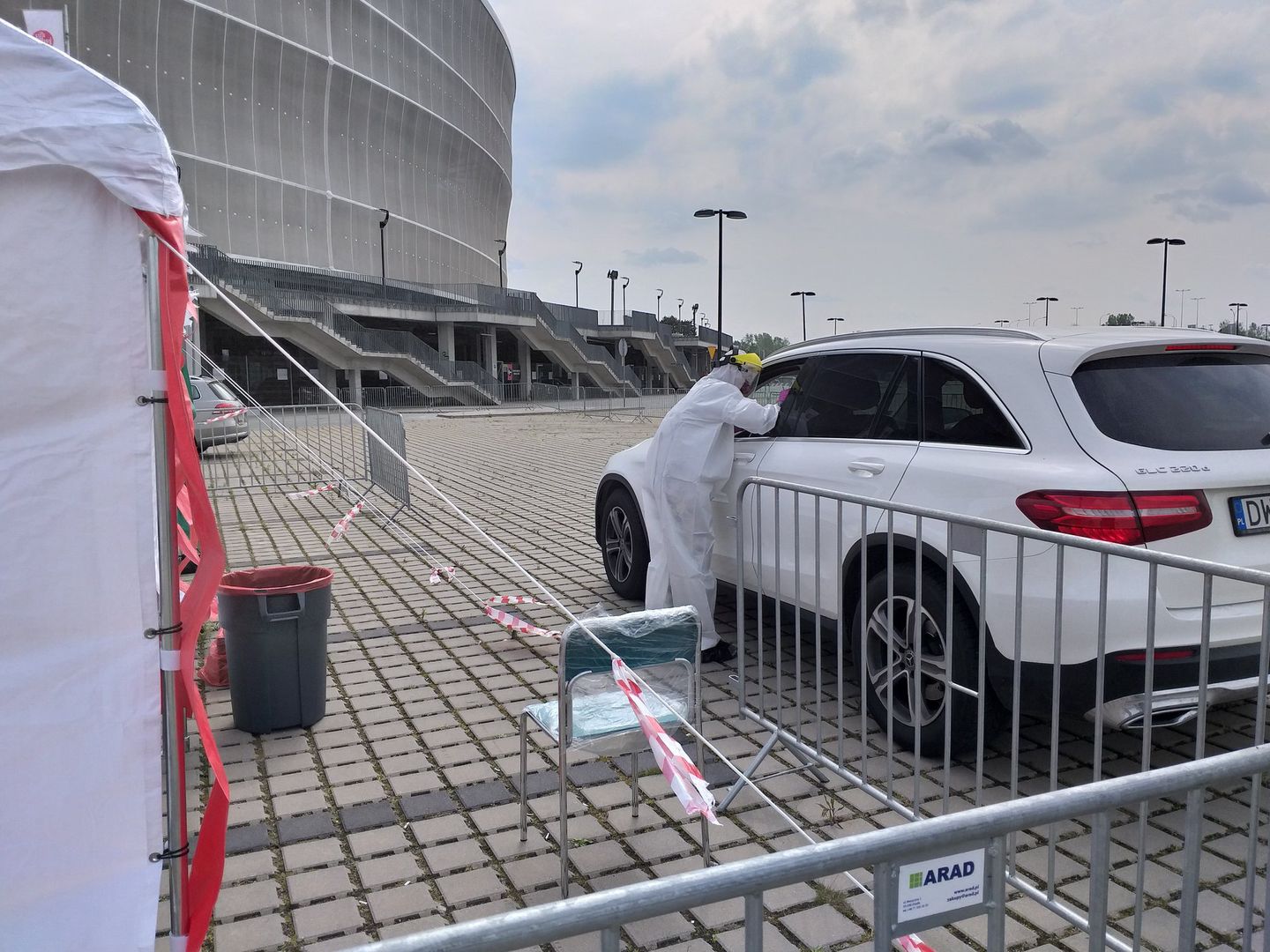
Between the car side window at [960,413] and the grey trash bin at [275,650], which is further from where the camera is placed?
the grey trash bin at [275,650]

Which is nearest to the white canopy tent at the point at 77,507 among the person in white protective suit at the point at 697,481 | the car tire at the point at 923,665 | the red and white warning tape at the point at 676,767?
the red and white warning tape at the point at 676,767

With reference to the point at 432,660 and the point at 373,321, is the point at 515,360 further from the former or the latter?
the point at 432,660

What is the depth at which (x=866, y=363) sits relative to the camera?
5.17 metres

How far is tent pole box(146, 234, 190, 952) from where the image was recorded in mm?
2834

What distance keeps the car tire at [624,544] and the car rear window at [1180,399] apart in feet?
11.3

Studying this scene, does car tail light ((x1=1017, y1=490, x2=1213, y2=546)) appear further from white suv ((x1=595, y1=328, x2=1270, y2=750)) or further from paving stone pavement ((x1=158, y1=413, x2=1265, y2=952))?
paving stone pavement ((x1=158, y1=413, x2=1265, y2=952))

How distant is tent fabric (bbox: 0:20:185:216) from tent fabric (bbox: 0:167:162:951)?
0.33ft

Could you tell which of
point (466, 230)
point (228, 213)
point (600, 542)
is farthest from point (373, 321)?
point (600, 542)

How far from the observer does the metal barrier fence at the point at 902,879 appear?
1154mm

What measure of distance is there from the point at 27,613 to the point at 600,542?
494cm

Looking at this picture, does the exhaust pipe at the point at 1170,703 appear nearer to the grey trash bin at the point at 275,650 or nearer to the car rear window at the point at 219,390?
the grey trash bin at the point at 275,650

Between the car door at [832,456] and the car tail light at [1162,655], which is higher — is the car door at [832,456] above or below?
above

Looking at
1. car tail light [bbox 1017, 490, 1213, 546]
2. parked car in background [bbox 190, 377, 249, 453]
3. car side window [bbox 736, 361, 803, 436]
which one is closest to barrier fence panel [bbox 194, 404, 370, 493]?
parked car in background [bbox 190, 377, 249, 453]

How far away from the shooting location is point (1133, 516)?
3662 mm
